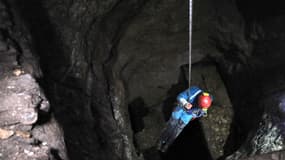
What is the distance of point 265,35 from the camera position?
12.2ft

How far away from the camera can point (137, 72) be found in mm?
4676

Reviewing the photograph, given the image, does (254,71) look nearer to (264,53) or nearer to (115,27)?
(264,53)

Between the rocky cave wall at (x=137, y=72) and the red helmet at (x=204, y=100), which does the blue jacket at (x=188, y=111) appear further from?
the rocky cave wall at (x=137, y=72)

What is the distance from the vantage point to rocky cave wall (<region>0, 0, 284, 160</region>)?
6.93 ft

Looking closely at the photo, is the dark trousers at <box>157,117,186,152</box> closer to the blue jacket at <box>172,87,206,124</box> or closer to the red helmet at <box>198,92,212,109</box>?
the blue jacket at <box>172,87,206,124</box>

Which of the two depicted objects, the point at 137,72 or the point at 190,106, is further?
the point at 137,72

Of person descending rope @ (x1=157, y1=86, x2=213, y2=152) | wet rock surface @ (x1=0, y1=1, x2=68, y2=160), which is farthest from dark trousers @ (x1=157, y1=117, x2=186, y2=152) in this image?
wet rock surface @ (x1=0, y1=1, x2=68, y2=160)

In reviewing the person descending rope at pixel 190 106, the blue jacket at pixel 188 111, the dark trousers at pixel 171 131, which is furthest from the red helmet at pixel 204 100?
the dark trousers at pixel 171 131

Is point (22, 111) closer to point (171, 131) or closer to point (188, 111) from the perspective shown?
point (188, 111)

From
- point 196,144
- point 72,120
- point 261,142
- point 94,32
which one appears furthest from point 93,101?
point 196,144

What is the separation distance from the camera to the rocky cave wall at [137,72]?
2.11 meters

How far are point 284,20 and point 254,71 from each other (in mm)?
761

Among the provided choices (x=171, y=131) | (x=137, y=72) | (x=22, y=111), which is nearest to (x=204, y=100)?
(x=171, y=131)

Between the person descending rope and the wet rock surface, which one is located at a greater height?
the wet rock surface
